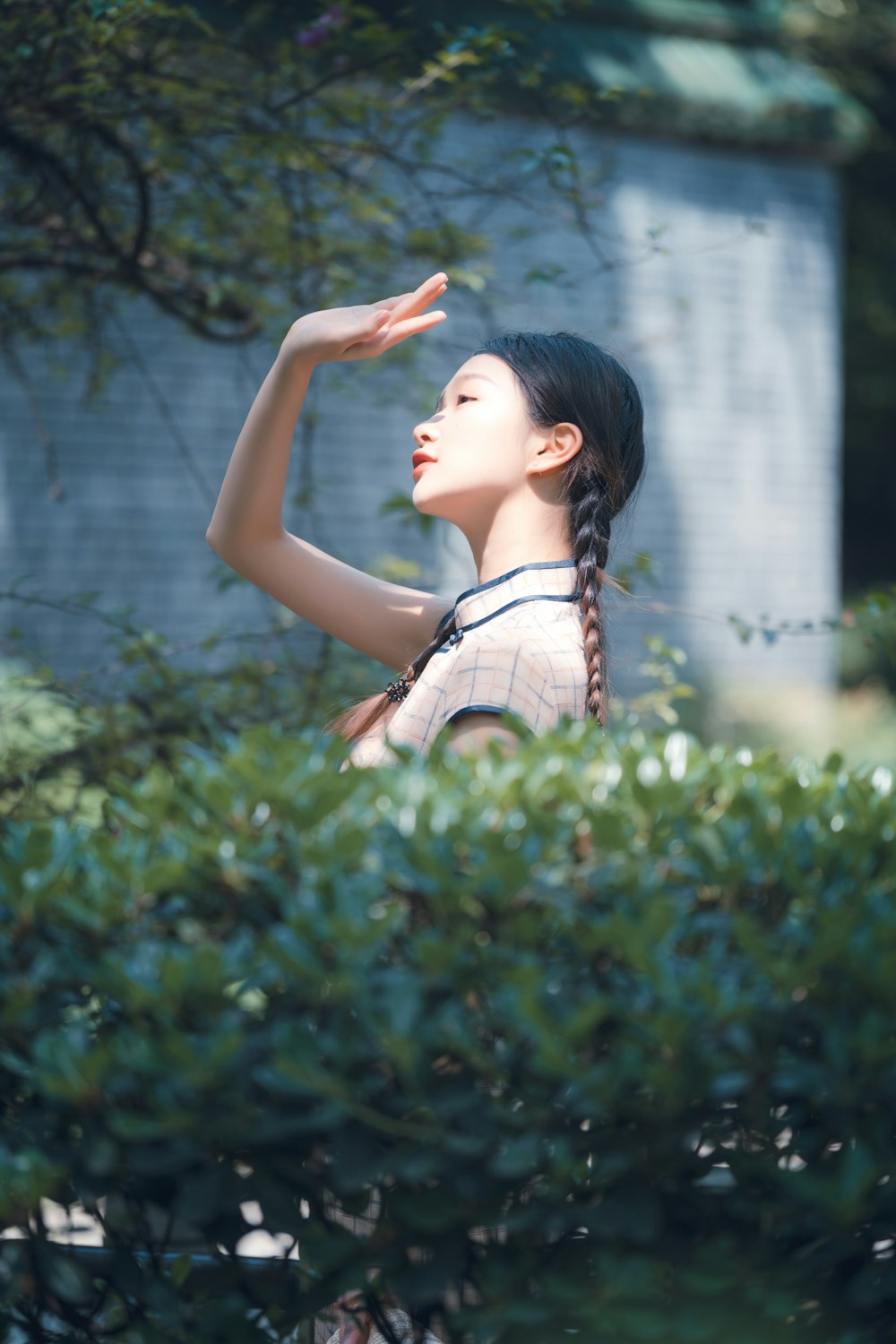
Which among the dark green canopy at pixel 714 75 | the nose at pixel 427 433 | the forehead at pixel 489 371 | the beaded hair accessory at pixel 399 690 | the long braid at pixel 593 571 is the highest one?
the forehead at pixel 489 371

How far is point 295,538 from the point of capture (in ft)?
8.28

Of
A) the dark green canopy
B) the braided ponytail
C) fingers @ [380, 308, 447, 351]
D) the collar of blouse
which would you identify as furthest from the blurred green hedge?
the dark green canopy

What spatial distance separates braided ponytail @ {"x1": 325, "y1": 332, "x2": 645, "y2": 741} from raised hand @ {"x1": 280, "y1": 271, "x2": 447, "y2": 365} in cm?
15

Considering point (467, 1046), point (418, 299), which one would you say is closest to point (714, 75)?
point (418, 299)

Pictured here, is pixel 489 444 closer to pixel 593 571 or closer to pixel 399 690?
pixel 593 571

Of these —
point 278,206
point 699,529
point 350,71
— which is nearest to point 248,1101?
point 350,71

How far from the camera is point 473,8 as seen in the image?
6.98 metres

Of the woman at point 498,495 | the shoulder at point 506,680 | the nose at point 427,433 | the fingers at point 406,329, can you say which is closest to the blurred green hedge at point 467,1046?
the shoulder at point 506,680

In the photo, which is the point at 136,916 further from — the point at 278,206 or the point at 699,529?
the point at 699,529

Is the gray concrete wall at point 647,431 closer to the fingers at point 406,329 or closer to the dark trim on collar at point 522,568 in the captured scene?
the fingers at point 406,329

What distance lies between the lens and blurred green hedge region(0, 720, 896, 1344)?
1.35 metres

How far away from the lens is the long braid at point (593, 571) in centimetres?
213

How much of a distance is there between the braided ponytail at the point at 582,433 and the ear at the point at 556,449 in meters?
0.02

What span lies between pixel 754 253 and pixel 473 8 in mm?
2677
